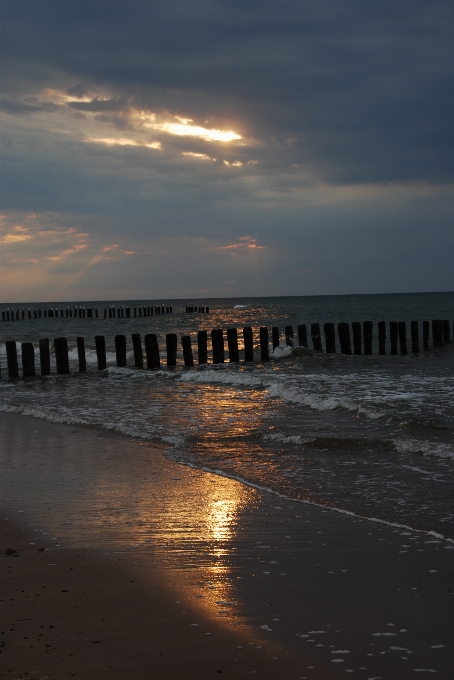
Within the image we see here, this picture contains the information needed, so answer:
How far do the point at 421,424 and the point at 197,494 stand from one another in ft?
15.0

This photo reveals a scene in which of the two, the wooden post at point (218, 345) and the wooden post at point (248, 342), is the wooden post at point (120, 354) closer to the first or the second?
the wooden post at point (218, 345)

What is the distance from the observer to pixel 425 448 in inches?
301

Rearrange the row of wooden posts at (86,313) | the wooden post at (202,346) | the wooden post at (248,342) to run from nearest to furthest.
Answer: the wooden post at (202,346) → the wooden post at (248,342) → the row of wooden posts at (86,313)

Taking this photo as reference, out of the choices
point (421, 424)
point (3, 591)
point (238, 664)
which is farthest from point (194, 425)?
point (238, 664)

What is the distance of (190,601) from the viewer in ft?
11.2

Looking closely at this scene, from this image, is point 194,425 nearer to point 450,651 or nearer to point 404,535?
point 404,535

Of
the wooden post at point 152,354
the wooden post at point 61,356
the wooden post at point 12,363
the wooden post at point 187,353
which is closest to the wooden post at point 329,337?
the wooden post at point 187,353

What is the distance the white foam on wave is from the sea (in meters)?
0.01

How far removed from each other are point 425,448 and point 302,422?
2348mm

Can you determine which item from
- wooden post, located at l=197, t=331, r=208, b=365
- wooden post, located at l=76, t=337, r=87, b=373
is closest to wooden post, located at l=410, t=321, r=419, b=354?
wooden post, located at l=197, t=331, r=208, b=365

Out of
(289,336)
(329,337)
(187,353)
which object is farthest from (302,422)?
(289,336)

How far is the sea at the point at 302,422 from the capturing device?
595cm

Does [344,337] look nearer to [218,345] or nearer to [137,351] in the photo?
[218,345]

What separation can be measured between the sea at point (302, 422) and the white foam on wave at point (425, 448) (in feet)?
0.04
